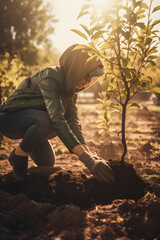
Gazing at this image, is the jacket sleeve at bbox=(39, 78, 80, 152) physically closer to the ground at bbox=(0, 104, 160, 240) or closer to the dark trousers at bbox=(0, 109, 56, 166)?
the dark trousers at bbox=(0, 109, 56, 166)

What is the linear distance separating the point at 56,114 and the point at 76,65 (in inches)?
21.4

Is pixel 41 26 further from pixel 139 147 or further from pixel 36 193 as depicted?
pixel 36 193

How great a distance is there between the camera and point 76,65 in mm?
2186

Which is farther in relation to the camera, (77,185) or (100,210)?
(77,185)

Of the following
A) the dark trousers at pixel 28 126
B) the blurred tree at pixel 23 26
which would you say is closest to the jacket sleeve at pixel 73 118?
the dark trousers at pixel 28 126

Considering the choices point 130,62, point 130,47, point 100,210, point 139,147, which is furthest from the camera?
point 139,147

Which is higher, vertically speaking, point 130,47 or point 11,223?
point 130,47

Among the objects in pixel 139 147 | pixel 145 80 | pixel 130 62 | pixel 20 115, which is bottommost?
pixel 139 147

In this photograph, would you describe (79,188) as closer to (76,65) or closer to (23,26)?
(76,65)

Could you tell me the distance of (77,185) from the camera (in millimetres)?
2129

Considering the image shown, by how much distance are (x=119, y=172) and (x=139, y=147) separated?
85.1 inches

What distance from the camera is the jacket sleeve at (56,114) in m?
2.00

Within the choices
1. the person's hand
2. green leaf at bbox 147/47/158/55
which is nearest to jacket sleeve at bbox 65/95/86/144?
the person's hand

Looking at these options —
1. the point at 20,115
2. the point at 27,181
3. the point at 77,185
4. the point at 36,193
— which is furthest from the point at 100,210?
the point at 20,115
